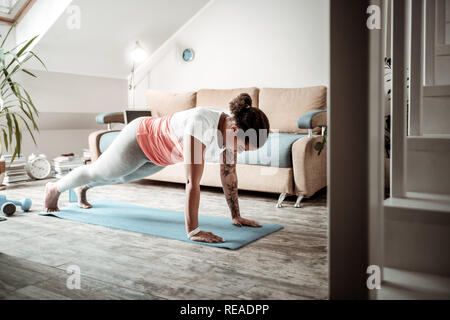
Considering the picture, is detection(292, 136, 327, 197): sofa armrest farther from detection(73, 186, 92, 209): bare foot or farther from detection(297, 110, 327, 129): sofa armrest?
detection(73, 186, 92, 209): bare foot

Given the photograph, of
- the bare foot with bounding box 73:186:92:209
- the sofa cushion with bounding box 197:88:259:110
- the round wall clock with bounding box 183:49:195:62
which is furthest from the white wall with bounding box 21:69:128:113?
the bare foot with bounding box 73:186:92:209

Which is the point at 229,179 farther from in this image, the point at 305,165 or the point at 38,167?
the point at 38,167

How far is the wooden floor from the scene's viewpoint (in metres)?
1.43

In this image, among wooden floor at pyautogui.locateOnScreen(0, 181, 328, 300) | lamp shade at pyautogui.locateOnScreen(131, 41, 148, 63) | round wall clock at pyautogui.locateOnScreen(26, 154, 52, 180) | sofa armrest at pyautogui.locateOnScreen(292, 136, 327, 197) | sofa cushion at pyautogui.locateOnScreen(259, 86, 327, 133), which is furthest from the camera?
lamp shade at pyautogui.locateOnScreen(131, 41, 148, 63)

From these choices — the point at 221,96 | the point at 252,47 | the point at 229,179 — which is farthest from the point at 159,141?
the point at 252,47

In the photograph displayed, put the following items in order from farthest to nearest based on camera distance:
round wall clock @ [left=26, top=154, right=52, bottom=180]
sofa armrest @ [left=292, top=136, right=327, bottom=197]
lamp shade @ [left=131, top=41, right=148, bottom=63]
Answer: lamp shade @ [left=131, top=41, right=148, bottom=63] → round wall clock @ [left=26, top=154, right=52, bottom=180] → sofa armrest @ [left=292, top=136, right=327, bottom=197]

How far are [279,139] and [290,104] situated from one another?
739 mm

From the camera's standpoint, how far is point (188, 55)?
15.8 feet

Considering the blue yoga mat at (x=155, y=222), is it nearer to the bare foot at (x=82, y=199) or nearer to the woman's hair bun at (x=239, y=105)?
the bare foot at (x=82, y=199)

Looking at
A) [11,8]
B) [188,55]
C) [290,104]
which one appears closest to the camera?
[290,104]

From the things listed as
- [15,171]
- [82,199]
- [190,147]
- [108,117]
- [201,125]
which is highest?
[108,117]

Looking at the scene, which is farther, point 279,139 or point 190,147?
point 279,139

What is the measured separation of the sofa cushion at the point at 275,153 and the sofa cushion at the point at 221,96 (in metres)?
0.92
